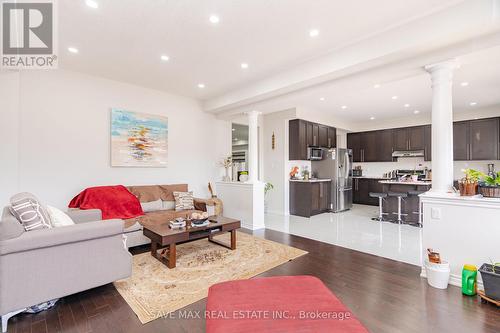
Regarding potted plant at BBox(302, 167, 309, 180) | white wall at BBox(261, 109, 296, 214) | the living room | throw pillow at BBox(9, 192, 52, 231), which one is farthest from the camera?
potted plant at BBox(302, 167, 309, 180)

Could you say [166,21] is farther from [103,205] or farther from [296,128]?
[296,128]

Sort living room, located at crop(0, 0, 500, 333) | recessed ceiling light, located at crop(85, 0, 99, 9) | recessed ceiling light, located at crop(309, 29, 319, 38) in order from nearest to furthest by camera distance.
→ living room, located at crop(0, 0, 500, 333) → recessed ceiling light, located at crop(85, 0, 99, 9) → recessed ceiling light, located at crop(309, 29, 319, 38)

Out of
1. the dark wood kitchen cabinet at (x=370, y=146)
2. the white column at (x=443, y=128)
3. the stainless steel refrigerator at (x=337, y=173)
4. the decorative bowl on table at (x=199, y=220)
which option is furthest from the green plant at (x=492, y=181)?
the dark wood kitchen cabinet at (x=370, y=146)

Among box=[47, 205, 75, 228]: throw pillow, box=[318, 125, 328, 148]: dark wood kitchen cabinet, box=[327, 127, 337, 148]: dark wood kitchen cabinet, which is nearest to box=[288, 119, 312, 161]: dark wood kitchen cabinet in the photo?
box=[318, 125, 328, 148]: dark wood kitchen cabinet

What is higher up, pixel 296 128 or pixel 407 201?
pixel 296 128

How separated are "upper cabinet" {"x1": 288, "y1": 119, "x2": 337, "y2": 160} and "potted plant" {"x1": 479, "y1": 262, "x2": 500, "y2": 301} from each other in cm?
430

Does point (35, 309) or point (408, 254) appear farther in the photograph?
point (408, 254)

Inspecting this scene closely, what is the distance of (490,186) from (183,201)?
173 inches

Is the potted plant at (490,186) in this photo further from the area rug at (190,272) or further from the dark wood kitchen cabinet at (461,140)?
the dark wood kitchen cabinet at (461,140)

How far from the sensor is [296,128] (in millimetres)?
6289

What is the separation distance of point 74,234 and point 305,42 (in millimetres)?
3324

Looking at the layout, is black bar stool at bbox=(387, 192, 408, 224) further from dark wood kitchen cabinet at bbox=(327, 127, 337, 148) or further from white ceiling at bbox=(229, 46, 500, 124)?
dark wood kitchen cabinet at bbox=(327, 127, 337, 148)

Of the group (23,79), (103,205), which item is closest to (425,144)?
(103,205)

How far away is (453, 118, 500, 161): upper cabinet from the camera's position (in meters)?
5.94
